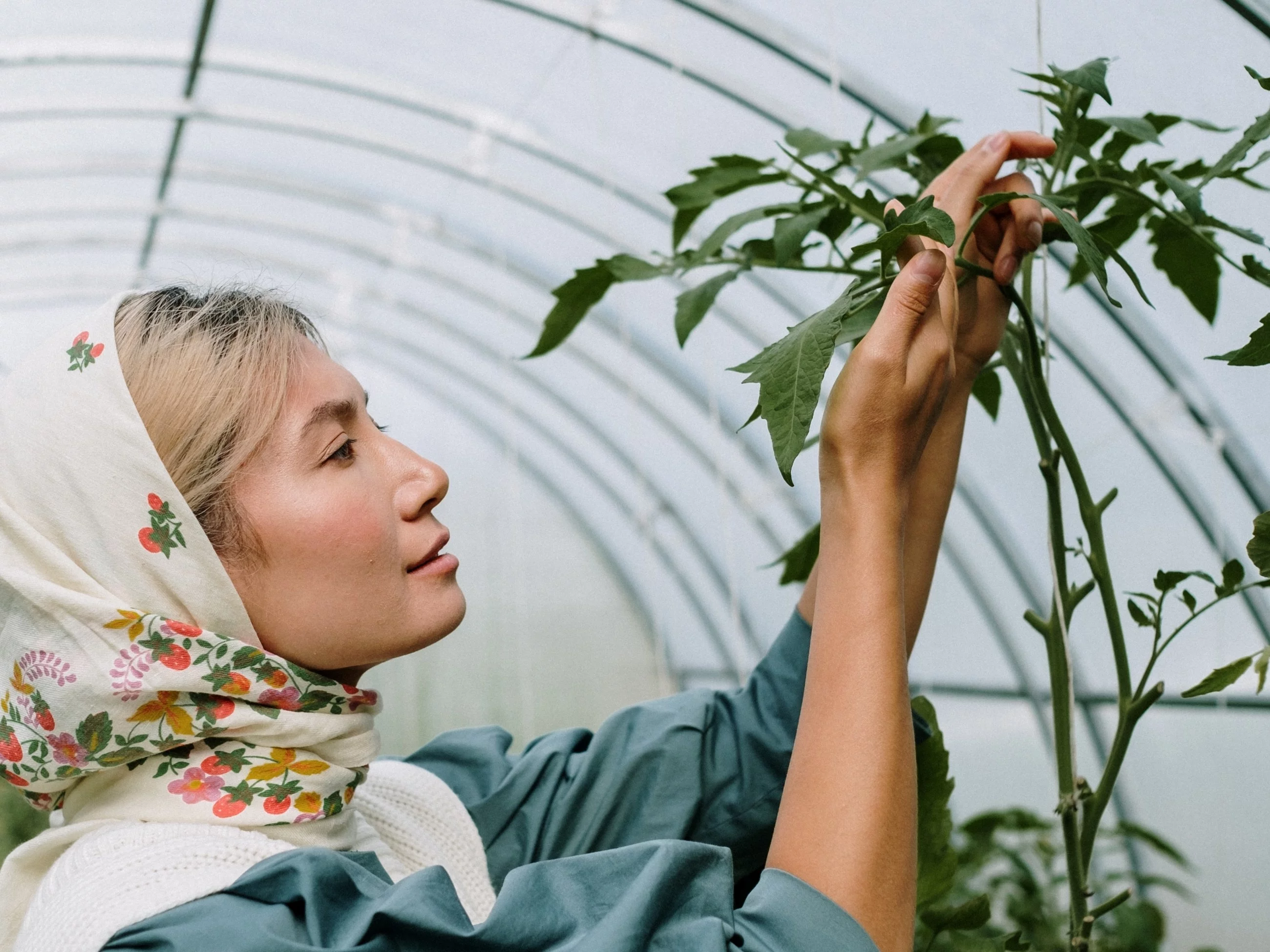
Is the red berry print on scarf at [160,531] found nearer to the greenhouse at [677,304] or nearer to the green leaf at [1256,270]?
the greenhouse at [677,304]

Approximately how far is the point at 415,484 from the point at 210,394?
19 cm

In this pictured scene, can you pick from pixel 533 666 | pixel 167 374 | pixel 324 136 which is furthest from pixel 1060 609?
pixel 533 666

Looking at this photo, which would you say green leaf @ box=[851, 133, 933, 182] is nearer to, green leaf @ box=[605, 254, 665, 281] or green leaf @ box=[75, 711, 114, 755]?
green leaf @ box=[605, 254, 665, 281]

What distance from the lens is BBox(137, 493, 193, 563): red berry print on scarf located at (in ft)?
3.32

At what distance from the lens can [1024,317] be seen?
3.59ft

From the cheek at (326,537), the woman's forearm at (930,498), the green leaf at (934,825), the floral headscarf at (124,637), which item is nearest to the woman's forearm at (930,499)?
the woman's forearm at (930,498)

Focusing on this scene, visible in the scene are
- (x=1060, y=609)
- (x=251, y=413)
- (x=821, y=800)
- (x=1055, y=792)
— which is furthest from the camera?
(x=1055, y=792)

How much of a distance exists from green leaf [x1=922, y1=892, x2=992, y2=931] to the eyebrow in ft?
2.44

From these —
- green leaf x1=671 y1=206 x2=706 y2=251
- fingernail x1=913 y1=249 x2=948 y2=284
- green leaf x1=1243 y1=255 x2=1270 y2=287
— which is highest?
green leaf x1=671 y1=206 x2=706 y2=251

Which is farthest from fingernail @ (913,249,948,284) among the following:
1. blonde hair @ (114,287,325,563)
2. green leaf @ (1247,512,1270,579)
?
blonde hair @ (114,287,325,563)

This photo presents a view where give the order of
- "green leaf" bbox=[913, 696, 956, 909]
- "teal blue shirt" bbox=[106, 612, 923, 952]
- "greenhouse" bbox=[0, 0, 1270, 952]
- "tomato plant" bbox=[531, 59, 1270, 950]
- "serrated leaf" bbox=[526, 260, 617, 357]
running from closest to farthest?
"teal blue shirt" bbox=[106, 612, 923, 952] < "tomato plant" bbox=[531, 59, 1270, 950] < "green leaf" bbox=[913, 696, 956, 909] < "serrated leaf" bbox=[526, 260, 617, 357] < "greenhouse" bbox=[0, 0, 1270, 952]

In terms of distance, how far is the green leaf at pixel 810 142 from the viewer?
127cm

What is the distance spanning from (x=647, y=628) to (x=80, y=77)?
5275 millimetres

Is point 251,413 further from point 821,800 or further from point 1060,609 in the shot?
Result: point 1060,609
